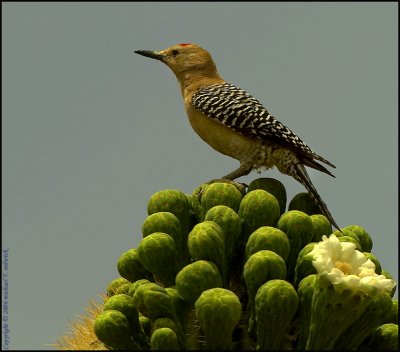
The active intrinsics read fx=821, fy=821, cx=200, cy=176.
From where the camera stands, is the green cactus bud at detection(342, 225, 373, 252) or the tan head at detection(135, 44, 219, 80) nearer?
the green cactus bud at detection(342, 225, 373, 252)

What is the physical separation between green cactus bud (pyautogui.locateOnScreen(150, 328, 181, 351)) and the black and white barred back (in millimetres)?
3667

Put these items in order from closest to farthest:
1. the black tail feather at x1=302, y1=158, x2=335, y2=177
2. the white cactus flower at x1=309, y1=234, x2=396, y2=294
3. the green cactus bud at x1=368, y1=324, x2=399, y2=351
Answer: the white cactus flower at x1=309, y1=234, x2=396, y2=294 → the green cactus bud at x1=368, y1=324, x2=399, y2=351 → the black tail feather at x1=302, y1=158, x2=335, y2=177

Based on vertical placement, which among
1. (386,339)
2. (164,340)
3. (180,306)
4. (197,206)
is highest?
(197,206)

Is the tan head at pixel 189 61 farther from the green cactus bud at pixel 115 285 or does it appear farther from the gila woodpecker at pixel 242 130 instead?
the green cactus bud at pixel 115 285

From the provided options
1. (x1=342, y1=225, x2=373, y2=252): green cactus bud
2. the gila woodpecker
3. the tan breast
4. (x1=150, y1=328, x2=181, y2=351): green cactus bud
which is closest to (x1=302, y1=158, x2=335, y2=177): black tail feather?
the gila woodpecker

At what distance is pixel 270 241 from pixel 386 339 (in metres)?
1.39

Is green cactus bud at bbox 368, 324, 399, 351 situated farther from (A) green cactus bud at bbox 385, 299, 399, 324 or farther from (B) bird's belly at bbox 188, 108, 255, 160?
(B) bird's belly at bbox 188, 108, 255, 160

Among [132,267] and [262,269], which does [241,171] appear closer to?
[132,267]

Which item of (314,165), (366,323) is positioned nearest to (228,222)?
(366,323)

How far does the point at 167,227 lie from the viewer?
25.2 feet

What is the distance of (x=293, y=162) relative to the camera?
1005cm

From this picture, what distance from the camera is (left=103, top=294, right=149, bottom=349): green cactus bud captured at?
7.35 m

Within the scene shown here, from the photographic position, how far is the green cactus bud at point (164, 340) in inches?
264

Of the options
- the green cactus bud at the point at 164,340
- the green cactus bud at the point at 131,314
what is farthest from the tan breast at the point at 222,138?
the green cactus bud at the point at 164,340
